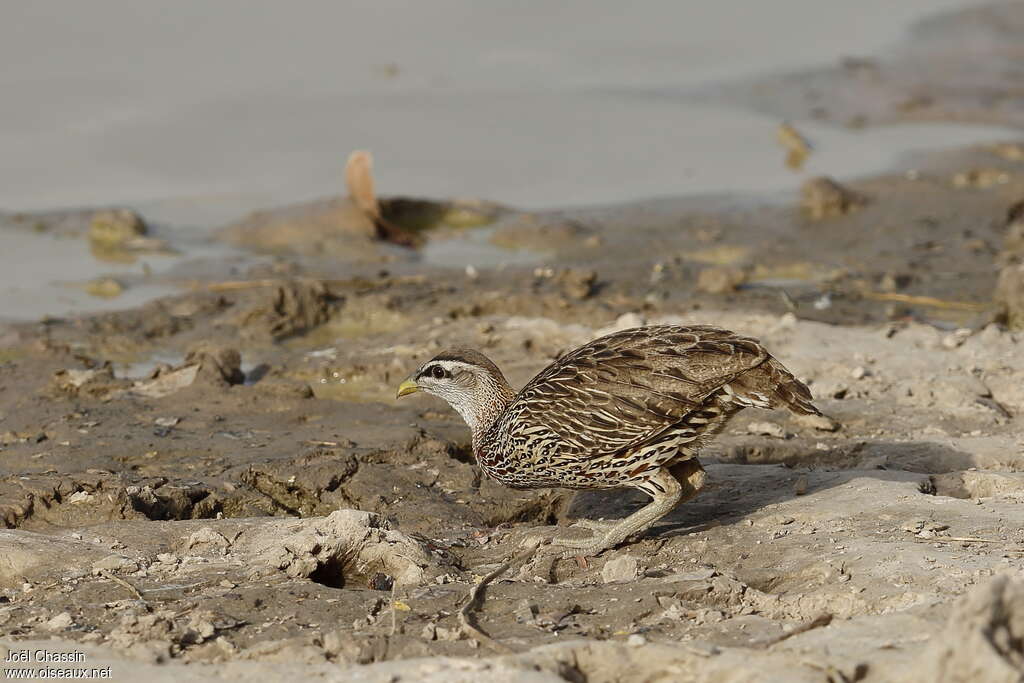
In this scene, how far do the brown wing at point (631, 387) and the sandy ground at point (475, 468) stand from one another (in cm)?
54

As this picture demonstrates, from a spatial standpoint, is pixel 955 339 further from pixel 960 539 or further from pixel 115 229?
pixel 115 229

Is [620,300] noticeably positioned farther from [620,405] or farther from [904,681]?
[904,681]

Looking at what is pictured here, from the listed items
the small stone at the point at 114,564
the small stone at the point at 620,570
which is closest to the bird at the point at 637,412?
the small stone at the point at 620,570

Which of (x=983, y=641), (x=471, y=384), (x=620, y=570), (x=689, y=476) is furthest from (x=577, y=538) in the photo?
(x=983, y=641)

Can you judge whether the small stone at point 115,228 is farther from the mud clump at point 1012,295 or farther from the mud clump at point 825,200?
the mud clump at point 1012,295

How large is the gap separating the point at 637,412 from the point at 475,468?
1.58m

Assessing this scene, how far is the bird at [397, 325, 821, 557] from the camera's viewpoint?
6555 mm

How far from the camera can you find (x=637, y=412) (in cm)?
655

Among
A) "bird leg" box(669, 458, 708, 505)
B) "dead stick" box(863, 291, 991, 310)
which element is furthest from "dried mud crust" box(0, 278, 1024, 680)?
"dead stick" box(863, 291, 991, 310)

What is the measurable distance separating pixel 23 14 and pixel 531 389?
527 inches

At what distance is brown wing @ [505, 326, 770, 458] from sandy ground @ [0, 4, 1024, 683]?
1.79ft

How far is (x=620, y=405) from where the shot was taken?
6.59m

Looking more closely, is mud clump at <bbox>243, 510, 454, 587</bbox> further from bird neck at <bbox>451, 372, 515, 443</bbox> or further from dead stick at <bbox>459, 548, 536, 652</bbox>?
bird neck at <bbox>451, 372, 515, 443</bbox>

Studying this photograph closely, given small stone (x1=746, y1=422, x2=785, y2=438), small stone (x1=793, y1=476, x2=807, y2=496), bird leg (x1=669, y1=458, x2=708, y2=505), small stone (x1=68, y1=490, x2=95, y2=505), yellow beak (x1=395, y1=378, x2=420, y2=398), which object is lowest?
small stone (x1=68, y1=490, x2=95, y2=505)
